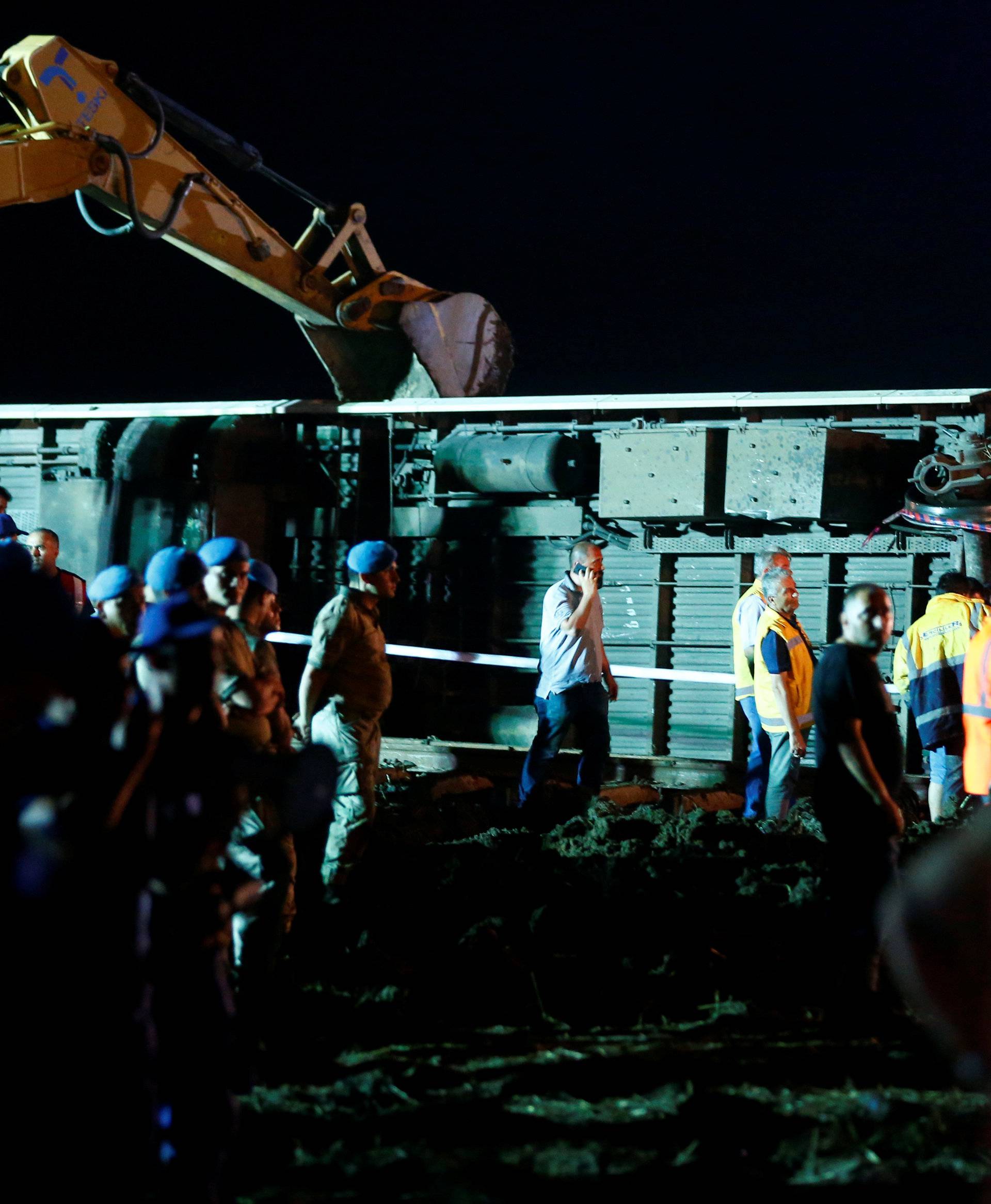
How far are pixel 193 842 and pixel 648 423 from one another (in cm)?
852

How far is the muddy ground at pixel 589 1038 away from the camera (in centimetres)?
459

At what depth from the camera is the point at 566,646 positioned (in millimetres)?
9805

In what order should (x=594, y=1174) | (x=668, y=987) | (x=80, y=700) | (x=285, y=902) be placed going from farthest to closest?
(x=668, y=987)
(x=285, y=902)
(x=594, y=1174)
(x=80, y=700)

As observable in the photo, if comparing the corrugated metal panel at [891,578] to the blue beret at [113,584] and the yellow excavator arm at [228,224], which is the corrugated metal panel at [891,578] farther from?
the blue beret at [113,584]

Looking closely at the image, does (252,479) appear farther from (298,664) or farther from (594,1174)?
(594,1174)

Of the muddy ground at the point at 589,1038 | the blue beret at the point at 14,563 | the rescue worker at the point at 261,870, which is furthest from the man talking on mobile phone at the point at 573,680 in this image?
the blue beret at the point at 14,563

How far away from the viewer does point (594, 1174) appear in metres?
4.51

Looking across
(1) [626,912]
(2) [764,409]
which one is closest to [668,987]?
(1) [626,912]

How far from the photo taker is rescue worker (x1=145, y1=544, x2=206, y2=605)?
18.0ft

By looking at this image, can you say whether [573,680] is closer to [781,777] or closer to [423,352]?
[781,777]

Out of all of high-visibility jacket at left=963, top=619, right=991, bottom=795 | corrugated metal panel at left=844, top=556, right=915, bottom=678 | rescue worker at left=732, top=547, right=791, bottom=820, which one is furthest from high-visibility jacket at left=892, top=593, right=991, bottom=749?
corrugated metal panel at left=844, top=556, right=915, bottom=678

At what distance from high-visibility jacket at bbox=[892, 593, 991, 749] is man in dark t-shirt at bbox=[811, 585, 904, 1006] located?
3.54 metres

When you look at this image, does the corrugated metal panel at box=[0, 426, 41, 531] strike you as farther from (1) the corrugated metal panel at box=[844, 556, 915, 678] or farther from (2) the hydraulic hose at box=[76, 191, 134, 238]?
(1) the corrugated metal panel at box=[844, 556, 915, 678]

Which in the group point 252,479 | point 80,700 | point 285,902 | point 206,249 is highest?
point 206,249
